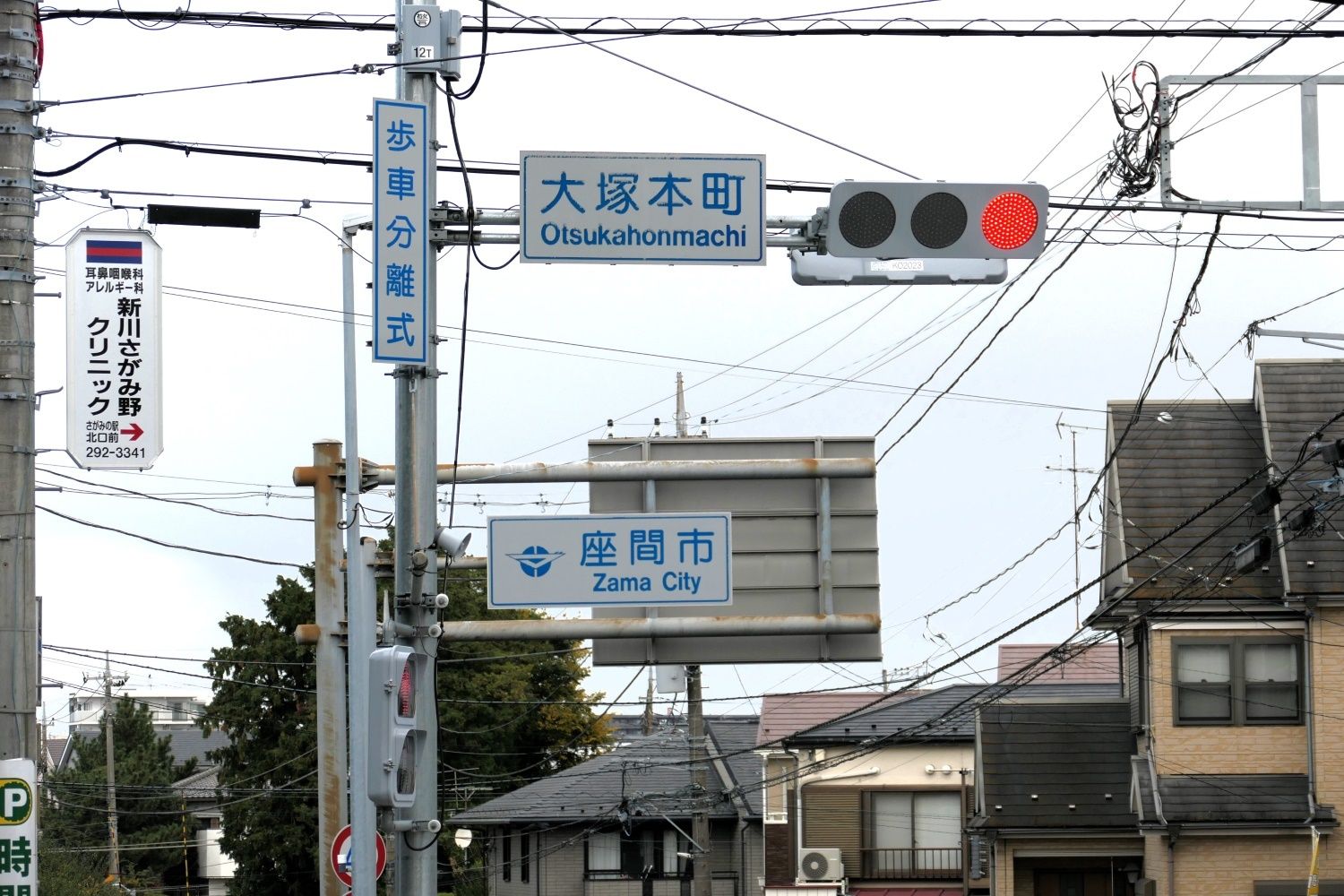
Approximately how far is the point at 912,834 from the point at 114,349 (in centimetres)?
2913

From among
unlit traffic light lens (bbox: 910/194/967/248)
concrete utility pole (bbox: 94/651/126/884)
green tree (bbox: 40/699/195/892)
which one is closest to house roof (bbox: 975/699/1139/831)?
unlit traffic light lens (bbox: 910/194/967/248)

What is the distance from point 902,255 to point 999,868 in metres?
→ 20.2

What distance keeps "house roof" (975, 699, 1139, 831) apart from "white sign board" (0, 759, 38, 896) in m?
19.5

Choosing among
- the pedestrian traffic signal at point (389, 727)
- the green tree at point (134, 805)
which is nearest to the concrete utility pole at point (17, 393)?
the pedestrian traffic signal at point (389, 727)

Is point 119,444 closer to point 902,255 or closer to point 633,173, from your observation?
point 633,173

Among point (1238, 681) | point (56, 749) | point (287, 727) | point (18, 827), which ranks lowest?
point (56, 749)

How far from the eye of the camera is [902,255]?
1034cm

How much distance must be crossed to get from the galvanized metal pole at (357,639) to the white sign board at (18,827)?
3.27m

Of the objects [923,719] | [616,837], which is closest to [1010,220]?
[923,719]

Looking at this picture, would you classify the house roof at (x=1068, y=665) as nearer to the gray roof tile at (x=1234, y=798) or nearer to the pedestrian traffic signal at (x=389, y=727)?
the gray roof tile at (x=1234, y=798)

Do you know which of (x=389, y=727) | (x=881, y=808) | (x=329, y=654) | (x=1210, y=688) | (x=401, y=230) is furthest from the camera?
(x=881, y=808)

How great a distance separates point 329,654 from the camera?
18.8m

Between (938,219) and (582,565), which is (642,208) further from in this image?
(582,565)

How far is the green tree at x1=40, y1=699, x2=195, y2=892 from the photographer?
62.7 m
